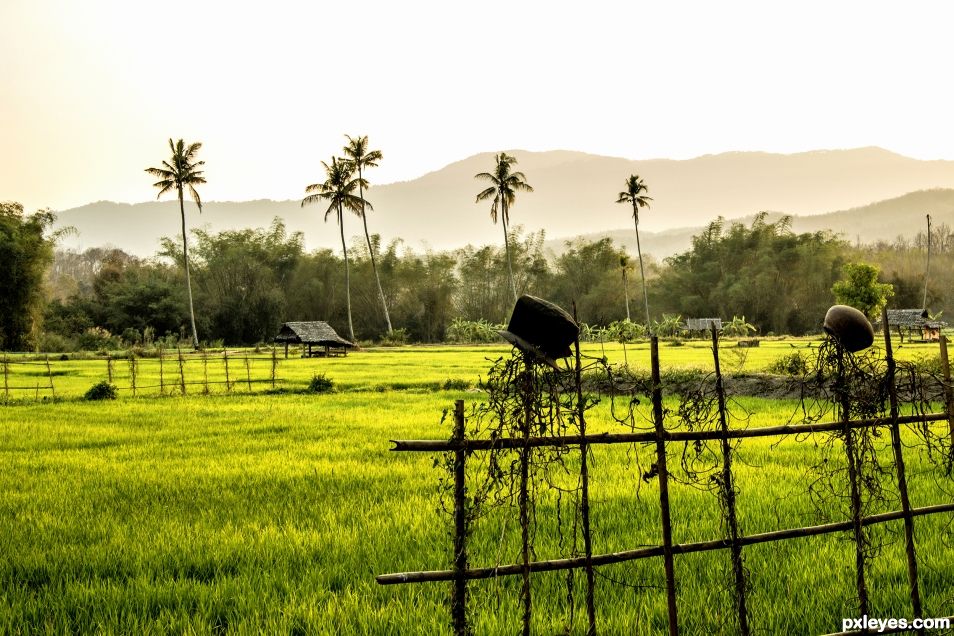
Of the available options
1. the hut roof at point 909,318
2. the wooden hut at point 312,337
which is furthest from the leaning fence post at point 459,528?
the hut roof at point 909,318

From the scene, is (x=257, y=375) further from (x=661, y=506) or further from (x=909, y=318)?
(x=909, y=318)

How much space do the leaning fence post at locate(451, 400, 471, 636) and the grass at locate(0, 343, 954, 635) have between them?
0.48 m

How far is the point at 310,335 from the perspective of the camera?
42781 mm

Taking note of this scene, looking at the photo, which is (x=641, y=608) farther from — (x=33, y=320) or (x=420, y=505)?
(x=33, y=320)

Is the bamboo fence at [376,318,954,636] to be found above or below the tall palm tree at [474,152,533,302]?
below

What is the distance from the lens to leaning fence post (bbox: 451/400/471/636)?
2.89 meters

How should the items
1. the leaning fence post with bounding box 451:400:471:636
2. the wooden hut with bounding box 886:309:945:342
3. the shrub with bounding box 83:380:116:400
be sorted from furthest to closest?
the wooden hut with bounding box 886:309:945:342 → the shrub with bounding box 83:380:116:400 → the leaning fence post with bounding box 451:400:471:636

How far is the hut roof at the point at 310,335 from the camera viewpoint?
42438 millimetres

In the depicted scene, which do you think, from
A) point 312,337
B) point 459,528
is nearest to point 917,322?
point 312,337

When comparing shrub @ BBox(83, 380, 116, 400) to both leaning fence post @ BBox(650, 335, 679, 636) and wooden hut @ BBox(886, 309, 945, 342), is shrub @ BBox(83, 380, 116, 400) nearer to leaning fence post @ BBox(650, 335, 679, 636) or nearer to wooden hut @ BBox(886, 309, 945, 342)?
leaning fence post @ BBox(650, 335, 679, 636)

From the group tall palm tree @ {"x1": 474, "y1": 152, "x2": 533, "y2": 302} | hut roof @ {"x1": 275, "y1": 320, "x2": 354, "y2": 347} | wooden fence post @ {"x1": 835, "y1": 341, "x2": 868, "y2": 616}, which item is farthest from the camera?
tall palm tree @ {"x1": 474, "y1": 152, "x2": 533, "y2": 302}

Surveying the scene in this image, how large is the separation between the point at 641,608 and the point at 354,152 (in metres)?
55.5

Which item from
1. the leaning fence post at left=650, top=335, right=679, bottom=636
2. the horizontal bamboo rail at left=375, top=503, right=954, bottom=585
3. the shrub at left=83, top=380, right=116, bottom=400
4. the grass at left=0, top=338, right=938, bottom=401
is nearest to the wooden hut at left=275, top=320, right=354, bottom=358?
the grass at left=0, top=338, right=938, bottom=401

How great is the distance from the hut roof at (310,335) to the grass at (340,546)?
31.9 meters
